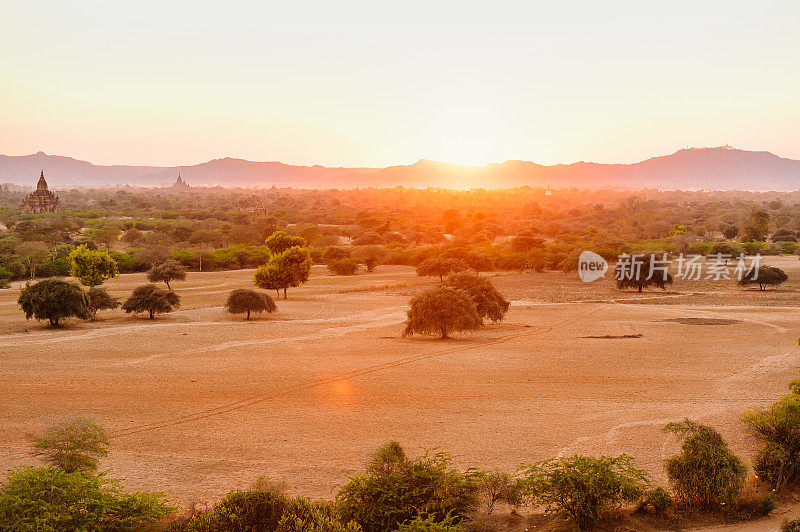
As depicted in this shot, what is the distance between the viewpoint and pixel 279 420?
1669 centimetres

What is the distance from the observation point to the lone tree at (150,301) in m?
33.8

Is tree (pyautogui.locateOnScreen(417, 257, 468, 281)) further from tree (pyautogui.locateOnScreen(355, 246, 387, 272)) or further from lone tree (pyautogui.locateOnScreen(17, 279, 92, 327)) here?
lone tree (pyautogui.locateOnScreen(17, 279, 92, 327))

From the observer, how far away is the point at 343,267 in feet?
189

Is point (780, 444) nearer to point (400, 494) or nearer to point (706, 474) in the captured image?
point (706, 474)

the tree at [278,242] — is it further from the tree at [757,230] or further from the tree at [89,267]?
the tree at [757,230]

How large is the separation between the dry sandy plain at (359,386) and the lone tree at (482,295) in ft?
2.54

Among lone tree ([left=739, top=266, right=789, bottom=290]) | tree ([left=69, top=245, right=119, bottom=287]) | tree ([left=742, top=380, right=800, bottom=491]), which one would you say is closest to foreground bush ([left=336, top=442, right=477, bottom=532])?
tree ([left=742, top=380, right=800, bottom=491])

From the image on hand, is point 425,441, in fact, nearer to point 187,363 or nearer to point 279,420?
point 279,420

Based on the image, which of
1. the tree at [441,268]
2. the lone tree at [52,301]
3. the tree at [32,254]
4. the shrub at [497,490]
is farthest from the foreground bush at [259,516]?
the tree at [32,254]

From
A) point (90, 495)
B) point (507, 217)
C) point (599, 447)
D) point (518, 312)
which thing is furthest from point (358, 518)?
point (507, 217)

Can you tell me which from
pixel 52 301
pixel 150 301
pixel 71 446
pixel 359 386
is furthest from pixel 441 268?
pixel 71 446

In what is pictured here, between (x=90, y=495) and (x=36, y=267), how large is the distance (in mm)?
52449

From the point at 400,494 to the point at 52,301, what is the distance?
2592 cm

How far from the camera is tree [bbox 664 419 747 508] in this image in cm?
1108
